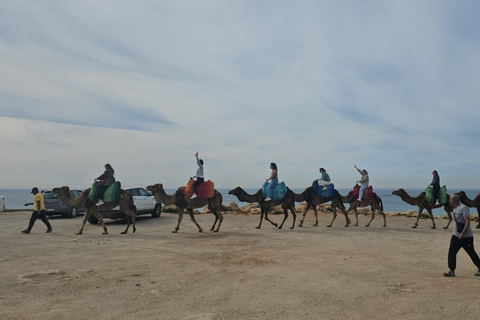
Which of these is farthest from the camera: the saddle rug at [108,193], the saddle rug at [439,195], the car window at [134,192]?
the car window at [134,192]

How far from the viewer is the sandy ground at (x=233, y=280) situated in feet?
19.9

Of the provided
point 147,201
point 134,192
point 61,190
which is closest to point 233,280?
point 61,190

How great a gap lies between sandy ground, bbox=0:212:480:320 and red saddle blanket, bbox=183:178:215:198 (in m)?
2.87

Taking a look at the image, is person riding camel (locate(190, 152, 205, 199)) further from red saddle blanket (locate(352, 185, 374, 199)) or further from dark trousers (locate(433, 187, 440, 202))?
dark trousers (locate(433, 187, 440, 202))

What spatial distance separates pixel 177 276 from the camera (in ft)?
27.0

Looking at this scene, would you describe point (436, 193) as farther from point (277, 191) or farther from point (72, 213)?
point (72, 213)

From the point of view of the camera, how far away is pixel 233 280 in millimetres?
7910

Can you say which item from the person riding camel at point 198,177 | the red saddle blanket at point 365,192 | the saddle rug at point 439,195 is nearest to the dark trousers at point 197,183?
the person riding camel at point 198,177

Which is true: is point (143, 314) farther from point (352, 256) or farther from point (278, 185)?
point (278, 185)

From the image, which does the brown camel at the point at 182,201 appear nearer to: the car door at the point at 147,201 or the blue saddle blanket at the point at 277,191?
the blue saddle blanket at the point at 277,191

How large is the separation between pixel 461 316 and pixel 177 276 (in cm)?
515

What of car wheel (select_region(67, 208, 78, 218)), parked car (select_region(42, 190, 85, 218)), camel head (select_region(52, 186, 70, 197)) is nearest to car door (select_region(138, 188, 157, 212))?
parked car (select_region(42, 190, 85, 218))

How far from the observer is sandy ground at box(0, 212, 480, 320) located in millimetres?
6055

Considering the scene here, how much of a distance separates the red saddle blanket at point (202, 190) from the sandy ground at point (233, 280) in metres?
2.87
